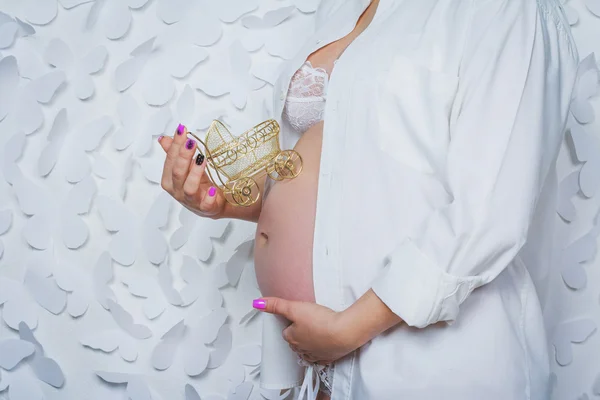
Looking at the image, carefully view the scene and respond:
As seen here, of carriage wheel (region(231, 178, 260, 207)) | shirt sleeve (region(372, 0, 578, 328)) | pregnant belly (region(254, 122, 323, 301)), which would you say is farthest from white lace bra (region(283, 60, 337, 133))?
Result: shirt sleeve (region(372, 0, 578, 328))

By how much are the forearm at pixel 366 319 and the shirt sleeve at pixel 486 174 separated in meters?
0.02

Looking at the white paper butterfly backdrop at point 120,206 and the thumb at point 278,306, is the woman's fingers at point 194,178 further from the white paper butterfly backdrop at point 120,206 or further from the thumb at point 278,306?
the white paper butterfly backdrop at point 120,206

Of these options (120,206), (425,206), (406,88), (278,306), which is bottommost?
(120,206)

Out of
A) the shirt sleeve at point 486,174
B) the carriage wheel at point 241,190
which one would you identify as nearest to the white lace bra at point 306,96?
the carriage wheel at point 241,190

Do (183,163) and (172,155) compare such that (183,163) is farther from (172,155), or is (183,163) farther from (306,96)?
(306,96)

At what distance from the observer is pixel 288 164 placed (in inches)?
47.3

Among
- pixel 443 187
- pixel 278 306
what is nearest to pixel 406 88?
pixel 443 187

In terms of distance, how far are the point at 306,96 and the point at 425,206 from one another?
37 centimetres

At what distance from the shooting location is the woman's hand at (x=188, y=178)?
1.20 m

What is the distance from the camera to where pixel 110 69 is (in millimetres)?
1725

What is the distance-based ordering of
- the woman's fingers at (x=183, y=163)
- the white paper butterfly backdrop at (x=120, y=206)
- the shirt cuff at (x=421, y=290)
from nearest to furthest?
the shirt cuff at (x=421, y=290) < the woman's fingers at (x=183, y=163) < the white paper butterfly backdrop at (x=120, y=206)

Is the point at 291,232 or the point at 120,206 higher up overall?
the point at 291,232

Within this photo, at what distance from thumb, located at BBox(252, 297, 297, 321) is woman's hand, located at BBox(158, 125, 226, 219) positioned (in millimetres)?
243

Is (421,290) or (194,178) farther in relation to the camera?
(194,178)
